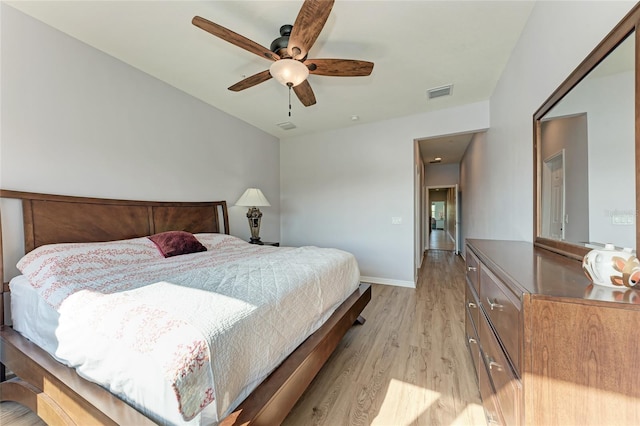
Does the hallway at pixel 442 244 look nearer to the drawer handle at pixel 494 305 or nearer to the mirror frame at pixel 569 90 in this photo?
the mirror frame at pixel 569 90

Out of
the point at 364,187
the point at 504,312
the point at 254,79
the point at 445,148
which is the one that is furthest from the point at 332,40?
the point at 445,148

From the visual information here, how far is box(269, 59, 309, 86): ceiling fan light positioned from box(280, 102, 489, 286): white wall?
2.46 meters

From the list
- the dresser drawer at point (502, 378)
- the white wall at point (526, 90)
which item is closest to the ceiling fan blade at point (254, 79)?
the white wall at point (526, 90)

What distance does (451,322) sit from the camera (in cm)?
265

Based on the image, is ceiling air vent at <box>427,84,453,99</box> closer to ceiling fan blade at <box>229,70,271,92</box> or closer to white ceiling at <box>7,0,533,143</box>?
white ceiling at <box>7,0,533,143</box>

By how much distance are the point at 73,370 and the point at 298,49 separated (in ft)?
7.50

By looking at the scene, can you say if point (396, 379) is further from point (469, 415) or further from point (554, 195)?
point (554, 195)

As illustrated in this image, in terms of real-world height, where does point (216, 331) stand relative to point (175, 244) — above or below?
Result: below

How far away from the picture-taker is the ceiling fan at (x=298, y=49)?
5.09 feet

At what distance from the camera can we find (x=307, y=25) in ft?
5.29

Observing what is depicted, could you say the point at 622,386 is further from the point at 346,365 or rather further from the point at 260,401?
the point at 346,365

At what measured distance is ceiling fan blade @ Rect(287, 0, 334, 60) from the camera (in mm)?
1474

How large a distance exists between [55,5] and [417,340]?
155 inches

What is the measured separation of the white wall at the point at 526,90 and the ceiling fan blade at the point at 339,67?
3.71 feet
